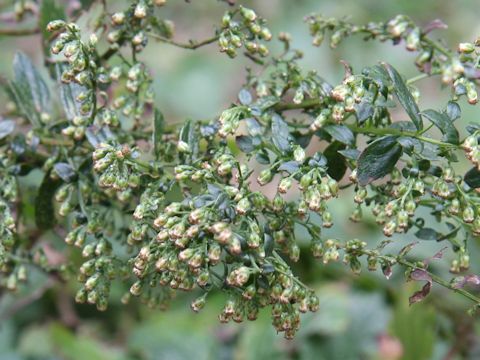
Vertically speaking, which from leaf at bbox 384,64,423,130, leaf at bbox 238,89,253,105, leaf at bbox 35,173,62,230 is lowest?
leaf at bbox 35,173,62,230

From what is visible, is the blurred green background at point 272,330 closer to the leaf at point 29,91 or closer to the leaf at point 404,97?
the leaf at point 29,91

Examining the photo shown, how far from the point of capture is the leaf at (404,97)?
59.9 inches

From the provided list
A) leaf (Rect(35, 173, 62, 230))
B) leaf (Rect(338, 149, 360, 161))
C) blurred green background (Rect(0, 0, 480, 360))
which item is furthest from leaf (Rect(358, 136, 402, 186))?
blurred green background (Rect(0, 0, 480, 360))

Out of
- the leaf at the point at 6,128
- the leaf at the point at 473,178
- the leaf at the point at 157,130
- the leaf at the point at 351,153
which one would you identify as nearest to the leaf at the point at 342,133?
the leaf at the point at 351,153

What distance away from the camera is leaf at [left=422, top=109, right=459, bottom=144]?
150 cm

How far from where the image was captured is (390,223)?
1.49 meters

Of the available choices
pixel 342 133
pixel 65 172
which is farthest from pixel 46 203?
pixel 342 133

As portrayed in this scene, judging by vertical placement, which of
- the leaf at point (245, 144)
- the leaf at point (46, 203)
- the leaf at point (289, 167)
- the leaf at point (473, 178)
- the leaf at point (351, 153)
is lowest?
the leaf at point (46, 203)

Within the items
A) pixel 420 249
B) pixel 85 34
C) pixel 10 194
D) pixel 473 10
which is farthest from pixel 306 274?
pixel 473 10

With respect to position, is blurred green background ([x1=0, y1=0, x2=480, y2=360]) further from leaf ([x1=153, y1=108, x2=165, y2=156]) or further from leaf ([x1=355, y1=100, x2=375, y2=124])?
leaf ([x1=355, y1=100, x2=375, y2=124])

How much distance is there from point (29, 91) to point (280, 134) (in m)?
0.85

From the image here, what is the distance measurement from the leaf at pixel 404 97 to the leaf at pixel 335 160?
0.20 metres

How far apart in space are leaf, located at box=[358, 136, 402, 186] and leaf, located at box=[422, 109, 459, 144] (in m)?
0.08

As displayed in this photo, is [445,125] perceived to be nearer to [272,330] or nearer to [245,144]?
[245,144]
